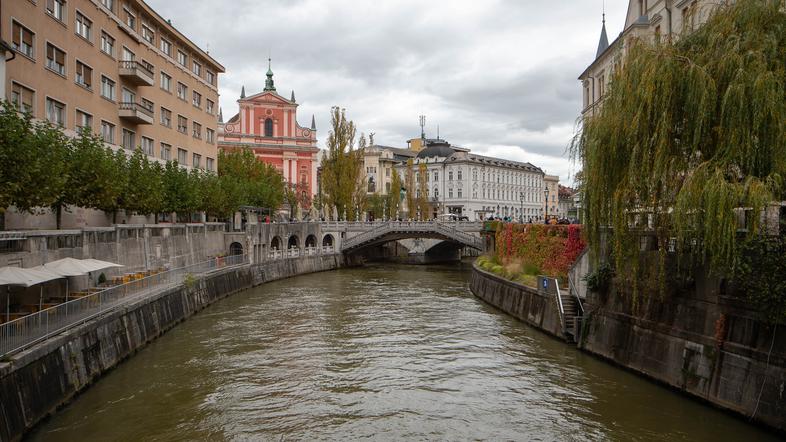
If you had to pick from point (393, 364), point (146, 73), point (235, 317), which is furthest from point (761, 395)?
point (146, 73)

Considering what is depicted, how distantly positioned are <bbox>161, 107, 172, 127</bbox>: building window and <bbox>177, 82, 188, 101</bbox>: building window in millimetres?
2197

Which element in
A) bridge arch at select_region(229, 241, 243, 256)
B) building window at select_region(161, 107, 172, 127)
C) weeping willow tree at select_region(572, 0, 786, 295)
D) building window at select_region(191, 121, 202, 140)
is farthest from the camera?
bridge arch at select_region(229, 241, 243, 256)

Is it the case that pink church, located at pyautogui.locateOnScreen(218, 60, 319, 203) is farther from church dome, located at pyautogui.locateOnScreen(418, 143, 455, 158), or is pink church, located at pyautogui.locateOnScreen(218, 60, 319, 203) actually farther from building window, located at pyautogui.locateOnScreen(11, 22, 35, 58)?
building window, located at pyautogui.locateOnScreen(11, 22, 35, 58)

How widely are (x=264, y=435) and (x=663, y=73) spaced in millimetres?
15111

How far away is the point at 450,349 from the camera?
25.3 meters

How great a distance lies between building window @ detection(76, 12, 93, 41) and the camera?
34.9 metres

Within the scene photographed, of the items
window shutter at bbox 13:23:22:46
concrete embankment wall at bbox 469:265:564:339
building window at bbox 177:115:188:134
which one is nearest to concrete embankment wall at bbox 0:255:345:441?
window shutter at bbox 13:23:22:46

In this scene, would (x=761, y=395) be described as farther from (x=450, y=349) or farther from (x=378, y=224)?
(x=378, y=224)

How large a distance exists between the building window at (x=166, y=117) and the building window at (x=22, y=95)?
1729 cm

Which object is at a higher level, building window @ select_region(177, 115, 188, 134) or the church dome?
the church dome

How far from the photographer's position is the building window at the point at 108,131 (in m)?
38.8

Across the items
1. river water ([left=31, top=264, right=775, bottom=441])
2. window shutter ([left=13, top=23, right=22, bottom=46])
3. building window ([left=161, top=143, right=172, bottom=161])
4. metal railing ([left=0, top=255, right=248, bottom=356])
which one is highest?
window shutter ([left=13, top=23, right=22, bottom=46])

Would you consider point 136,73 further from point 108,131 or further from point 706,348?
point 706,348

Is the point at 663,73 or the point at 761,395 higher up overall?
the point at 663,73
